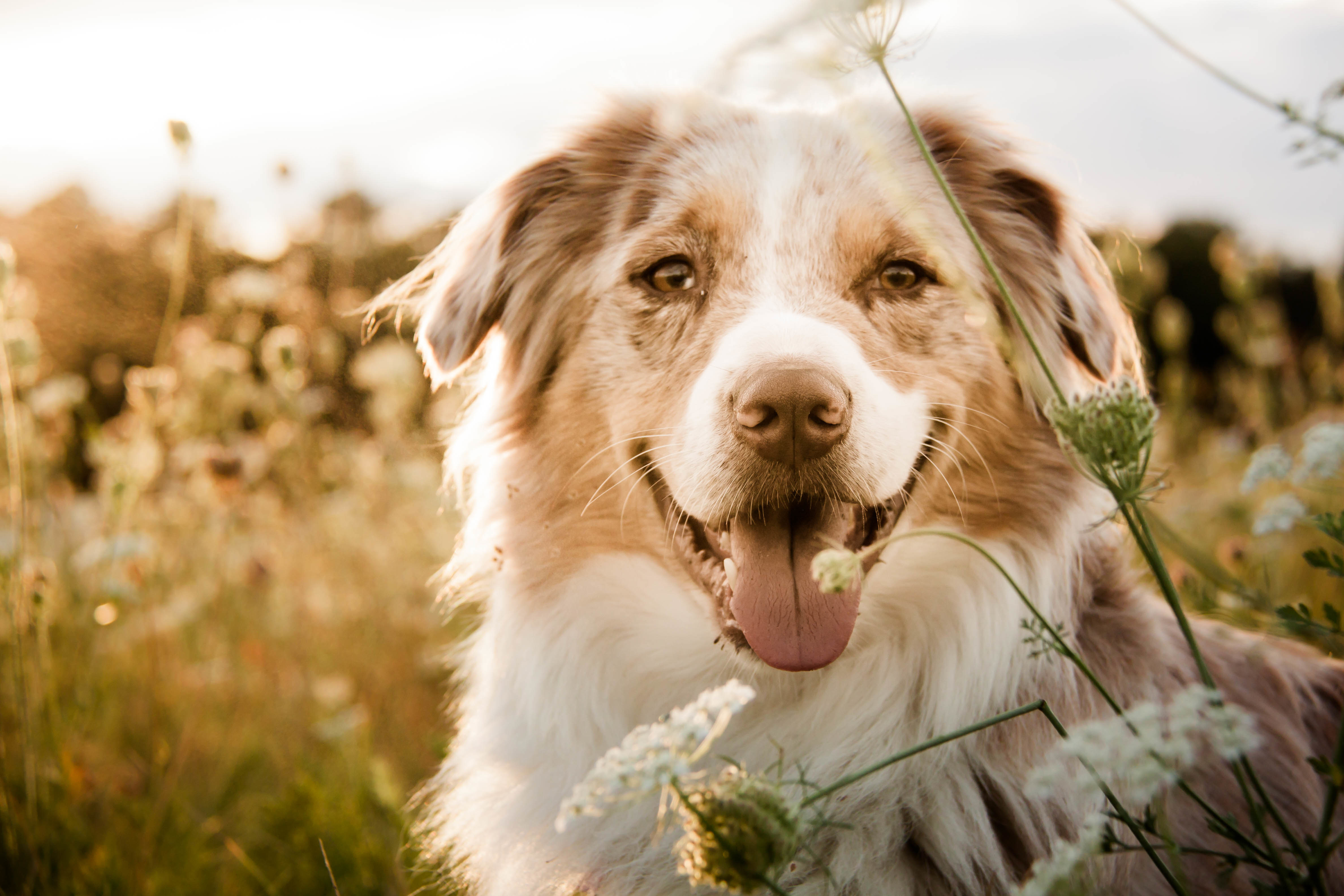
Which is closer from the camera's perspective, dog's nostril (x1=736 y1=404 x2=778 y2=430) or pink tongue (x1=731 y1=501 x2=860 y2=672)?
dog's nostril (x1=736 y1=404 x2=778 y2=430)

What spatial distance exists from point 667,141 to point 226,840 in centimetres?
243

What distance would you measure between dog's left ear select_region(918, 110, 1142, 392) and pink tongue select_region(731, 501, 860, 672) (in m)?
0.80

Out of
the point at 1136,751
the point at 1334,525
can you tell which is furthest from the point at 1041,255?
the point at 1136,751

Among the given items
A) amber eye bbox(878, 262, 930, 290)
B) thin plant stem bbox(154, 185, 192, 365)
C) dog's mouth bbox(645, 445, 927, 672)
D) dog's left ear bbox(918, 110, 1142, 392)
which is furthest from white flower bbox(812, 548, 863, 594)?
thin plant stem bbox(154, 185, 192, 365)

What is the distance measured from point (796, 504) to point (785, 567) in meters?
0.15

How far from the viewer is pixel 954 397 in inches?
89.0

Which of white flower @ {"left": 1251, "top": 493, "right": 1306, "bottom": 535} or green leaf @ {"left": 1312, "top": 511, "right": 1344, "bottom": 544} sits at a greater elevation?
green leaf @ {"left": 1312, "top": 511, "right": 1344, "bottom": 544}

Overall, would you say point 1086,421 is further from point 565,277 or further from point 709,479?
point 565,277

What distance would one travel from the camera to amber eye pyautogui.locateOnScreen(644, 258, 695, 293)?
→ 2385 mm

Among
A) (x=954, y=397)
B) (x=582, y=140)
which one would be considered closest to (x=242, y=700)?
(x=582, y=140)

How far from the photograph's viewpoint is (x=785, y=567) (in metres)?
2.08

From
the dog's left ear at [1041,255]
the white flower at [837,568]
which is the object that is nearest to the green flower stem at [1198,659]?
the white flower at [837,568]

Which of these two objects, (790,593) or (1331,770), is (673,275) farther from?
(1331,770)

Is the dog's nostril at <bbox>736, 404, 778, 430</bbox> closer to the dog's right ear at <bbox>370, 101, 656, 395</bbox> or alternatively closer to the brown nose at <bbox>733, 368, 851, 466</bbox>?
the brown nose at <bbox>733, 368, 851, 466</bbox>
